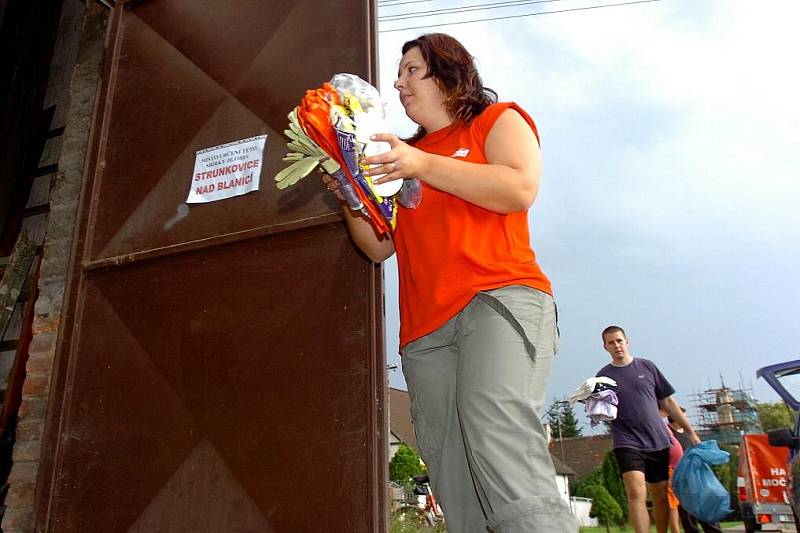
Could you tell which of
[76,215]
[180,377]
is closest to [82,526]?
[180,377]

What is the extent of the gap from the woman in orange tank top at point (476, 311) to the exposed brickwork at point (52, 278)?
2301 millimetres

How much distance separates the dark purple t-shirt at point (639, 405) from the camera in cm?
493

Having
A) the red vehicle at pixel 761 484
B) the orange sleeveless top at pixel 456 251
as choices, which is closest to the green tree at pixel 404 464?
the red vehicle at pixel 761 484

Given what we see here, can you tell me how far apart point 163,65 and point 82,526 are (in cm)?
244

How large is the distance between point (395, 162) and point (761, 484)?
19.9 feet

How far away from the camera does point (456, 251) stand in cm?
167

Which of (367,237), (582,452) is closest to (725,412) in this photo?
(582,452)

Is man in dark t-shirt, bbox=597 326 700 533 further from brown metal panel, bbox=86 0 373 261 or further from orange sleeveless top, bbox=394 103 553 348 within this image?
orange sleeveless top, bbox=394 103 553 348

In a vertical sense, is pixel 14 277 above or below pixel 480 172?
above

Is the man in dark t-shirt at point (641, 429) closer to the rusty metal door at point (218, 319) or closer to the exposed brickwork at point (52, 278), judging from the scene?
the rusty metal door at point (218, 319)

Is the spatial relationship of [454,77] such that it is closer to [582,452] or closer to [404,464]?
[404,464]

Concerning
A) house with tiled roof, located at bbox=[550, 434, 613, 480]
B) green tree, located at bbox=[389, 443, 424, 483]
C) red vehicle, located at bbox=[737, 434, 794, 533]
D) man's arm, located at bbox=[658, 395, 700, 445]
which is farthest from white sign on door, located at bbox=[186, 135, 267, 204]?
house with tiled roof, located at bbox=[550, 434, 613, 480]

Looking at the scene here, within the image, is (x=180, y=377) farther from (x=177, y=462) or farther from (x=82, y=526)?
(x=82, y=526)

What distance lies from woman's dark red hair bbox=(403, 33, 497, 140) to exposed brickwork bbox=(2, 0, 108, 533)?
100 inches
